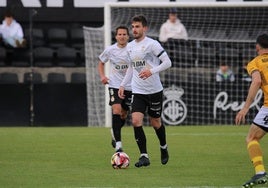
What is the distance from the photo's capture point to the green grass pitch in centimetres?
1173

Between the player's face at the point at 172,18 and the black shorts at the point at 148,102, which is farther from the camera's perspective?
the player's face at the point at 172,18

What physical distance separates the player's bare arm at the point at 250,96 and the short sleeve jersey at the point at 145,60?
2801 millimetres

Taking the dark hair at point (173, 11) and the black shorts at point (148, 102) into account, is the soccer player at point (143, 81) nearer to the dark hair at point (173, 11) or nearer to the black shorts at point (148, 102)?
the black shorts at point (148, 102)

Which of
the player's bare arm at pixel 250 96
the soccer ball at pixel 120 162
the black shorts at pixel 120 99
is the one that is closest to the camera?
the player's bare arm at pixel 250 96

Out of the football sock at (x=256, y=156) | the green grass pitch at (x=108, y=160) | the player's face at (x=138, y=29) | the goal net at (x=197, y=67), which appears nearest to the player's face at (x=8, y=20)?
the goal net at (x=197, y=67)

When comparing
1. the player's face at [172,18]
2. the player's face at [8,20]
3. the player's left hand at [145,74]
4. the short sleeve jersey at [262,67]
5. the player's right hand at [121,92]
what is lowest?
the player's face at [8,20]

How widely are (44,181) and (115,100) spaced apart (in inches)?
157

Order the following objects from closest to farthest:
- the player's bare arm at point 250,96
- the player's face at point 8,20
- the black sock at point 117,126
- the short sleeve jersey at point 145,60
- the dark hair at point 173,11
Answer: the player's bare arm at point 250,96 → the short sleeve jersey at point 145,60 → the black sock at point 117,126 → the player's face at point 8,20 → the dark hair at point 173,11

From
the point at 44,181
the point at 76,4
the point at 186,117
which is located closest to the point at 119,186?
the point at 44,181

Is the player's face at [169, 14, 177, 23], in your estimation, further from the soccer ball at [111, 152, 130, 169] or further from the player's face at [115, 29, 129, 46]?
the soccer ball at [111, 152, 130, 169]

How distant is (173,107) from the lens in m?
24.5

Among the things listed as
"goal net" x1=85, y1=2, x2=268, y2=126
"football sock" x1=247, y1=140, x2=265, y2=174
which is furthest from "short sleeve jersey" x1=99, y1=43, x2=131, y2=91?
"goal net" x1=85, y1=2, x2=268, y2=126

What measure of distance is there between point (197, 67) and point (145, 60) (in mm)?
11205

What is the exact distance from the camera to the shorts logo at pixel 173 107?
24.5 meters
